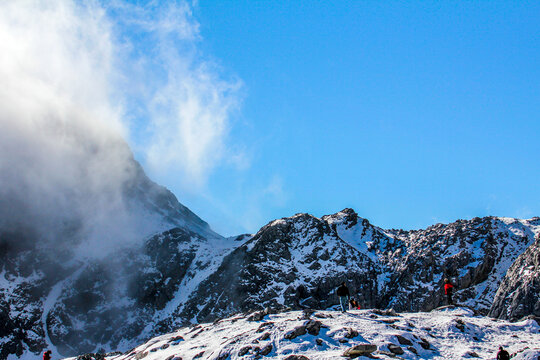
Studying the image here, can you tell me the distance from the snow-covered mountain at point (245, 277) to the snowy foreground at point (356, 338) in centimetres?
7104

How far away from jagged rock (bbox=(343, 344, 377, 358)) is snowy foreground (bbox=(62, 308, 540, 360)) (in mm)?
553

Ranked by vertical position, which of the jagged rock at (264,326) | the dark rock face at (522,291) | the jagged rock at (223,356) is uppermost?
the dark rock face at (522,291)

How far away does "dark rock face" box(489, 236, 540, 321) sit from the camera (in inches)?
2709

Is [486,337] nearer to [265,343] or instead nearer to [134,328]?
[265,343]

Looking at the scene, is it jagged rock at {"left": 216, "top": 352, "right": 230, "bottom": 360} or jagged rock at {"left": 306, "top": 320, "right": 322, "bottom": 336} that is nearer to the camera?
jagged rock at {"left": 216, "top": 352, "right": 230, "bottom": 360}

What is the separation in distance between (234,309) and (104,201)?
99355mm

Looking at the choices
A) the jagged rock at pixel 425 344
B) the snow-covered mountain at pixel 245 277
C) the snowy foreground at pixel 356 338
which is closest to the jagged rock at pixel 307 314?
the snowy foreground at pixel 356 338

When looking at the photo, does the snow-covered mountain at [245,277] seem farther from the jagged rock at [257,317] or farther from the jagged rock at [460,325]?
the jagged rock at [460,325]

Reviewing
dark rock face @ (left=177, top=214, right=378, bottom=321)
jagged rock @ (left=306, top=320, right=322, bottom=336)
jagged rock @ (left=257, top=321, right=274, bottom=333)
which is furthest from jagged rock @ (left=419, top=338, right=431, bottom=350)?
dark rock face @ (left=177, top=214, right=378, bottom=321)

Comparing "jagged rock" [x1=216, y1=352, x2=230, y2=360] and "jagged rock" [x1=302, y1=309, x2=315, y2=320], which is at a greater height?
"jagged rock" [x1=302, y1=309, x2=315, y2=320]

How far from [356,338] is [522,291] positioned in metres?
48.7

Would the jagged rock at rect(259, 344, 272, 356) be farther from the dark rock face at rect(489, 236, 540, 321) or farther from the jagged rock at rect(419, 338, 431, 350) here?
the dark rock face at rect(489, 236, 540, 321)

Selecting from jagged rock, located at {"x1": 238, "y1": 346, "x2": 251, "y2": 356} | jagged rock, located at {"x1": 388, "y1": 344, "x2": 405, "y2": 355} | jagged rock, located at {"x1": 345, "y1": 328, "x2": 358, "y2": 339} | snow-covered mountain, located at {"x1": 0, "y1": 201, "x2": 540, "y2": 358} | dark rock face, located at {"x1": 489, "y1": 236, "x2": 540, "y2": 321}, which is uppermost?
snow-covered mountain, located at {"x1": 0, "y1": 201, "x2": 540, "y2": 358}

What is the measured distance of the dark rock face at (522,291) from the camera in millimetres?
68812
